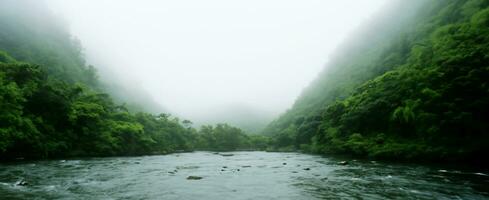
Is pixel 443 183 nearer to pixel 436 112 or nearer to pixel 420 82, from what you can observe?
pixel 436 112

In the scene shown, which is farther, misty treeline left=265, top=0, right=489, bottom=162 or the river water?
misty treeline left=265, top=0, right=489, bottom=162

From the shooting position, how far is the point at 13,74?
53.7 meters

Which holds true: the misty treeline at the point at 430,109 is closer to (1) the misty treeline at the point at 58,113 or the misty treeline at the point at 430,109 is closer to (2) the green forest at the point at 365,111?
(2) the green forest at the point at 365,111

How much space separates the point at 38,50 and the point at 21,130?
7810 cm

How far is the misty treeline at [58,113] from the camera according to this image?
154 ft

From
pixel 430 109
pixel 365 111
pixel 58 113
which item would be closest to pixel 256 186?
pixel 430 109

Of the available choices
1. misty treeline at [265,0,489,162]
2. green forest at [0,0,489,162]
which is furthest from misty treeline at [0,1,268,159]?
misty treeline at [265,0,489,162]

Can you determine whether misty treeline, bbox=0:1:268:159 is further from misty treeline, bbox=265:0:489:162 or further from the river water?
misty treeline, bbox=265:0:489:162

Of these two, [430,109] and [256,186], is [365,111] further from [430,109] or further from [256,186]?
[256,186]

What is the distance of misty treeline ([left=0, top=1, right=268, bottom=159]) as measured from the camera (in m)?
47.0

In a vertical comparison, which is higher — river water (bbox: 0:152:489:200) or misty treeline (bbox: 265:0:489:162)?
misty treeline (bbox: 265:0:489:162)

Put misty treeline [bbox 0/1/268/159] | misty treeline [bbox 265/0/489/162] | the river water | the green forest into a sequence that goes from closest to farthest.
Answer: the river water
misty treeline [bbox 265/0/489/162]
the green forest
misty treeline [bbox 0/1/268/159]

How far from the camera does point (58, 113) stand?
2331 inches

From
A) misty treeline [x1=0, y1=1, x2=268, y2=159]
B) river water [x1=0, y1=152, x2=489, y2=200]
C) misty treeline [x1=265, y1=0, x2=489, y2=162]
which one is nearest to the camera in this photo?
river water [x1=0, y1=152, x2=489, y2=200]
